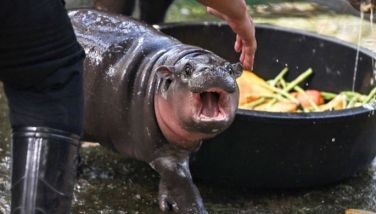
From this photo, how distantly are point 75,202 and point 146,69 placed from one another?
45 cm

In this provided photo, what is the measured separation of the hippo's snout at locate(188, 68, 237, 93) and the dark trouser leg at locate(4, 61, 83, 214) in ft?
1.52

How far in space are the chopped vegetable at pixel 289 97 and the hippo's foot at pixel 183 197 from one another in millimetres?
610

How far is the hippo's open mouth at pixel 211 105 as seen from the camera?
188 centimetres

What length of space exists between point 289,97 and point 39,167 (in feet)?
4.85

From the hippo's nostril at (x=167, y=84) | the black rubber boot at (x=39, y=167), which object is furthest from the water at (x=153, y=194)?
the black rubber boot at (x=39, y=167)

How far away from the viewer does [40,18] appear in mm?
1342

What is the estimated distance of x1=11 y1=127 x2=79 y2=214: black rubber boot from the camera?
4.59ft

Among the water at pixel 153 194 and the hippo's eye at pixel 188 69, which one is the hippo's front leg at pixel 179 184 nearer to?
the water at pixel 153 194

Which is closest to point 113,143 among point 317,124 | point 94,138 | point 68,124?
point 94,138

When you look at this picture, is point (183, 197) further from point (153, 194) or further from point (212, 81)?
point (212, 81)

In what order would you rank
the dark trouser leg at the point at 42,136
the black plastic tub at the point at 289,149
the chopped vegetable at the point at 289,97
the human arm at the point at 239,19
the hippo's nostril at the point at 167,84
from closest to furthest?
the dark trouser leg at the point at 42,136 < the human arm at the point at 239,19 < the hippo's nostril at the point at 167,84 < the black plastic tub at the point at 289,149 < the chopped vegetable at the point at 289,97

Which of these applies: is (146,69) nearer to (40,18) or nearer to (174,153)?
(174,153)

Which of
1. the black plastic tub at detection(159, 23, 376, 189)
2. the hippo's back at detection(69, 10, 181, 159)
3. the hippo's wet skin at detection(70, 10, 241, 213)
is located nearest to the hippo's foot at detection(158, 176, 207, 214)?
the hippo's wet skin at detection(70, 10, 241, 213)

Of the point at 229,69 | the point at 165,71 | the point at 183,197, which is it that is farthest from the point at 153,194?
the point at 229,69
